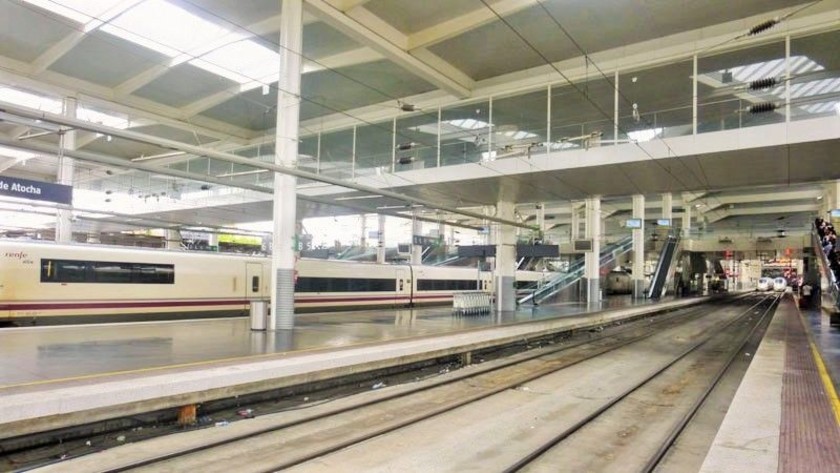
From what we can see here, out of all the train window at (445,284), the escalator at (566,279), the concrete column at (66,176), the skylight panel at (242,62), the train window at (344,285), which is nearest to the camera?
the skylight panel at (242,62)

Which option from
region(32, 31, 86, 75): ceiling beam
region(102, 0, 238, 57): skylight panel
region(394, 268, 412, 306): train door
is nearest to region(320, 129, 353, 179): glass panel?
region(394, 268, 412, 306): train door

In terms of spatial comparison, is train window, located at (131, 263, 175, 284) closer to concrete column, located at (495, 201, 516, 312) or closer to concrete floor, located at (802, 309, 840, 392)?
concrete column, located at (495, 201, 516, 312)

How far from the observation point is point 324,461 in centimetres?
568

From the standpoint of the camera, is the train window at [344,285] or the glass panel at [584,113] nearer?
the glass panel at [584,113]

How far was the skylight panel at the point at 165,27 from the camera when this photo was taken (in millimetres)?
15508

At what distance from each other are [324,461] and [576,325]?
14.5 metres

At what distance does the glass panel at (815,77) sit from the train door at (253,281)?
15957mm

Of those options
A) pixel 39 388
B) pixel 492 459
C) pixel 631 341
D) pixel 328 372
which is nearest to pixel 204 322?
pixel 328 372

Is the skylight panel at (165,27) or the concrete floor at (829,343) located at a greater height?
the skylight panel at (165,27)

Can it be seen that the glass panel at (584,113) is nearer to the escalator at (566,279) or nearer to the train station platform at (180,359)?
the train station platform at (180,359)

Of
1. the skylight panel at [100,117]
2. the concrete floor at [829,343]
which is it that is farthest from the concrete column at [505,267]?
the skylight panel at [100,117]

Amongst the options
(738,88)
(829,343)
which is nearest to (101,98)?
(738,88)

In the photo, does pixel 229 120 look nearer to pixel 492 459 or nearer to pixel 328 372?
pixel 328 372

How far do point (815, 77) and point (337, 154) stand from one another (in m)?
16.6
